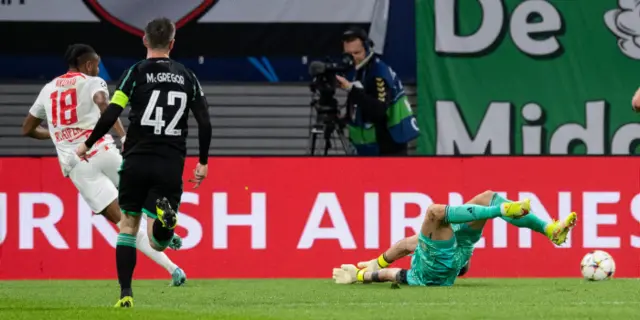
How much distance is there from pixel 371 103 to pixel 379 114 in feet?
0.52

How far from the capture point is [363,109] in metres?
13.9

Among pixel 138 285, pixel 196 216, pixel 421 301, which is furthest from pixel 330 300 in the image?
pixel 196 216

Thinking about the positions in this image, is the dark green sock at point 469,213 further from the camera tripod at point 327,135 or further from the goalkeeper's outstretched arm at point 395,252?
the camera tripod at point 327,135

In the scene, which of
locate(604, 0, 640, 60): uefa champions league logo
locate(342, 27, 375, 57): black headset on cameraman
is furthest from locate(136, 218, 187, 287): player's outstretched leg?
locate(604, 0, 640, 60): uefa champions league logo

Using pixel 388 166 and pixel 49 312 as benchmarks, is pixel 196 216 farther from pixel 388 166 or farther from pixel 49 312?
pixel 49 312

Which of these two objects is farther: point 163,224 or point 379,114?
point 379,114

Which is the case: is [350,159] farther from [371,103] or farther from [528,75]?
[528,75]

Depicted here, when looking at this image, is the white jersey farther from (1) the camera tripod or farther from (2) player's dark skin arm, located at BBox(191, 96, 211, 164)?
(1) the camera tripod

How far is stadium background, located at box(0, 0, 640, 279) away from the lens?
1292 cm

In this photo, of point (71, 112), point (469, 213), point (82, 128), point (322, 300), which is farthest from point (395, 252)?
point (71, 112)

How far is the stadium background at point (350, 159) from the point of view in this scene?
42.4 ft

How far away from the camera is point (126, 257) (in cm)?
909

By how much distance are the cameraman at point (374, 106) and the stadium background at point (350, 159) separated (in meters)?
0.48

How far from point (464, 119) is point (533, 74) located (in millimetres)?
809
